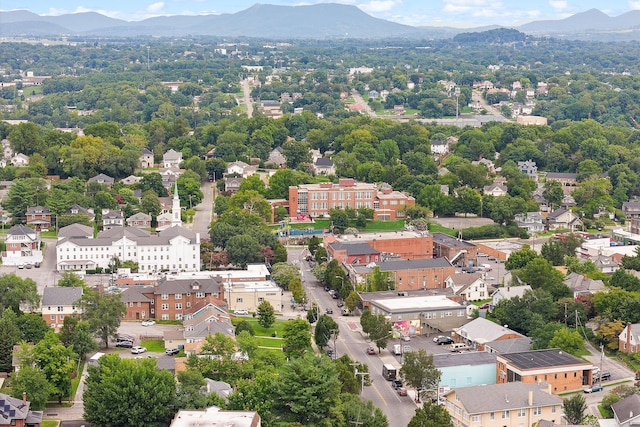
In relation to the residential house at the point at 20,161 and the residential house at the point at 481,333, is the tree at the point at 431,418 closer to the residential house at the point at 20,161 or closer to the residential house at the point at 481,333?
the residential house at the point at 481,333

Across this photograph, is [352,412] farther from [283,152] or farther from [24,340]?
[283,152]

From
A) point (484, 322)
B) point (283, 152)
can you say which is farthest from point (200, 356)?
point (283, 152)

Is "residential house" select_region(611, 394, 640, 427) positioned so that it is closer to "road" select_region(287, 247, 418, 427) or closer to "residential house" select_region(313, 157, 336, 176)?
"road" select_region(287, 247, 418, 427)

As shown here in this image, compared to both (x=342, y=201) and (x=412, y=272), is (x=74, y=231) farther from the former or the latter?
(x=342, y=201)

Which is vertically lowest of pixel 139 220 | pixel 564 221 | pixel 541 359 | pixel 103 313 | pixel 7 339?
pixel 564 221

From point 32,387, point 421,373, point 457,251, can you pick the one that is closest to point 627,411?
point 421,373

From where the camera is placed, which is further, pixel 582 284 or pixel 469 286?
pixel 469 286
